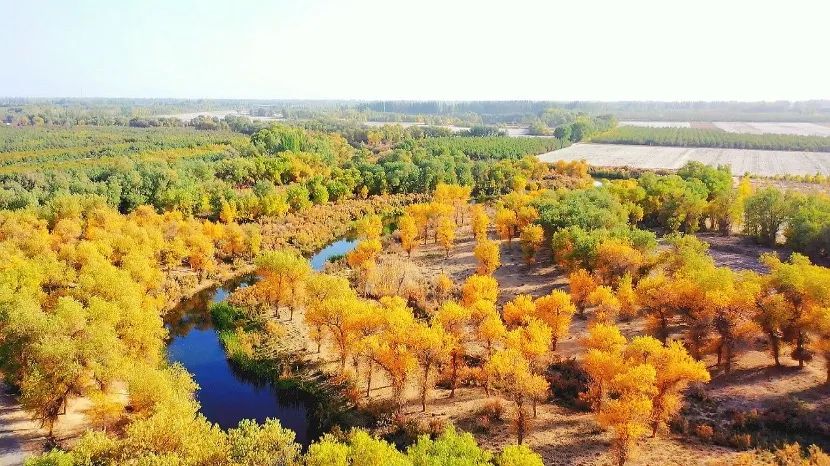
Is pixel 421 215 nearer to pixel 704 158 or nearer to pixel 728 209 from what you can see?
pixel 728 209

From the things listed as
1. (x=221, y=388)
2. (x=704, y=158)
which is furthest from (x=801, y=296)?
(x=704, y=158)

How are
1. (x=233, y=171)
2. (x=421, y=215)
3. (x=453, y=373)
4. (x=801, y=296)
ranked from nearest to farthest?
(x=801, y=296) → (x=453, y=373) → (x=421, y=215) → (x=233, y=171)

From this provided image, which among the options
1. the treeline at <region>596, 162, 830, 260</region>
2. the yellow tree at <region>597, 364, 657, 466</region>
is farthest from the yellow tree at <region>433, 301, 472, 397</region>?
the treeline at <region>596, 162, 830, 260</region>

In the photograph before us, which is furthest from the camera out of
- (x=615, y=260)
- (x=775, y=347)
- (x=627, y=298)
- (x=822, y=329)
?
(x=615, y=260)

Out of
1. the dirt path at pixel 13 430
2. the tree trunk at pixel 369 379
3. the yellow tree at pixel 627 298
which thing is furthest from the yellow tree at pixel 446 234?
the dirt path at pixel 13 430

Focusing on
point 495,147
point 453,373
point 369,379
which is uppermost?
point 495,147

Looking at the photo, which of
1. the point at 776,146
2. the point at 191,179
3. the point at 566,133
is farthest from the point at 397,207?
the point at 776,146

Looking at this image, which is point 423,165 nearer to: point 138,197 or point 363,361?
point 138,197

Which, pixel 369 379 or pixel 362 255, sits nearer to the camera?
pixel 369 379
